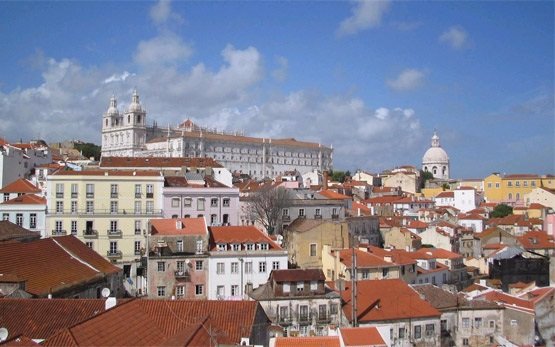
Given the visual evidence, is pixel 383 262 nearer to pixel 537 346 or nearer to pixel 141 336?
pixel 537 346

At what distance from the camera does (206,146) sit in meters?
144

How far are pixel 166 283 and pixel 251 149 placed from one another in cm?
11868

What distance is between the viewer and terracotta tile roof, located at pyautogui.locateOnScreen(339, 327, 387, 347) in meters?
24.6

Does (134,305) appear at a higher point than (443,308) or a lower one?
higher

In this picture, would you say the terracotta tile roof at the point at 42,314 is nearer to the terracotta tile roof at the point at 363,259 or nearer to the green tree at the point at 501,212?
the terracotta tile roof at the point at 363,259

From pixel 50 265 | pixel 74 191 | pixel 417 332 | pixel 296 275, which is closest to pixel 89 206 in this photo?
pixel 74 191

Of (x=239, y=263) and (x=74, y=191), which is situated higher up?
(x=74, y=191)

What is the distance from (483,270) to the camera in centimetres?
5047

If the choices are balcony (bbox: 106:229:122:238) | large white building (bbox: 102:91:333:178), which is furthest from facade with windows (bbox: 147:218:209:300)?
large white building (bbox: 102:91:333:178)

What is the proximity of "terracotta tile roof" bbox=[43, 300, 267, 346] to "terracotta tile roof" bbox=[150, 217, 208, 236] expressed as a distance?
14869 mm

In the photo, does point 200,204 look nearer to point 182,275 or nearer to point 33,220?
point 182,275

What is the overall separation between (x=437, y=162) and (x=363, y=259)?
12945cm

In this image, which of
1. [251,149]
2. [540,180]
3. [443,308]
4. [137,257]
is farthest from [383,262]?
[251,149]

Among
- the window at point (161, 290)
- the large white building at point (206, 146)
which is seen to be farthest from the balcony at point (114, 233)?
the large white building at point (206, 146)
